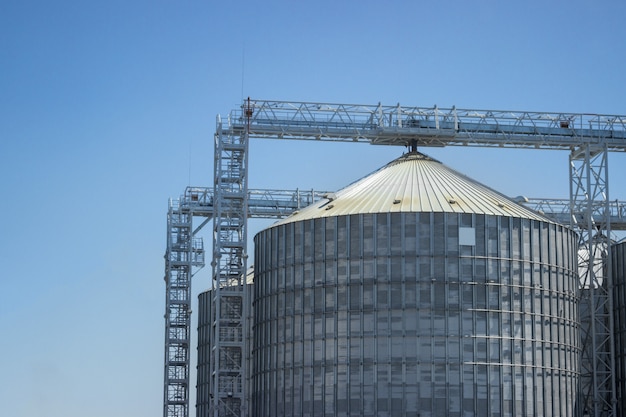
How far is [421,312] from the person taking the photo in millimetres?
106812

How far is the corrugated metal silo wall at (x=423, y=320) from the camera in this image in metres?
106

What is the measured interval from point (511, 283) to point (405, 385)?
40.7 ft

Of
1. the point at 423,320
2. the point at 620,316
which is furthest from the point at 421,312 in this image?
the point at 620,316

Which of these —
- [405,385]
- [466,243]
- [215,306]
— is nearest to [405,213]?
[466,243]

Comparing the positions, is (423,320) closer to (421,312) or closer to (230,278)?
(421,312)

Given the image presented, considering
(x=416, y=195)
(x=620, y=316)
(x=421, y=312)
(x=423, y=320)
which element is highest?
(x=416, y=195)

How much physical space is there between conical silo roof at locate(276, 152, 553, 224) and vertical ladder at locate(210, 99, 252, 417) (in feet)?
21.8

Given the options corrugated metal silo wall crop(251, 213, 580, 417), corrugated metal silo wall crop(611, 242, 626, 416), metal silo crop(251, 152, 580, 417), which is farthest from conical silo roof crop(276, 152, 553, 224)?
A: corrugated metal silo wall crop(611, 242, 626, 416)

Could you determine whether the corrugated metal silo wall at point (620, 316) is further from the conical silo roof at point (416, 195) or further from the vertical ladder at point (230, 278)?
the vertical ladder at point (230, 278)

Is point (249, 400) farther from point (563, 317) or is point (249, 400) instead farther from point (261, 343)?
point (563, 317)

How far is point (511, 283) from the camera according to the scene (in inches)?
4277

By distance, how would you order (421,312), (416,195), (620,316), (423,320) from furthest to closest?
(620,316) < (416,195) < (421,312) < (423,320)

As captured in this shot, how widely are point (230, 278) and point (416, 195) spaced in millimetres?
19992

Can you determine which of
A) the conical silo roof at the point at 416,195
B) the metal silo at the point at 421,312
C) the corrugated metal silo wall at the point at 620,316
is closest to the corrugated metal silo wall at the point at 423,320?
the metal silo at the point at 421,312
